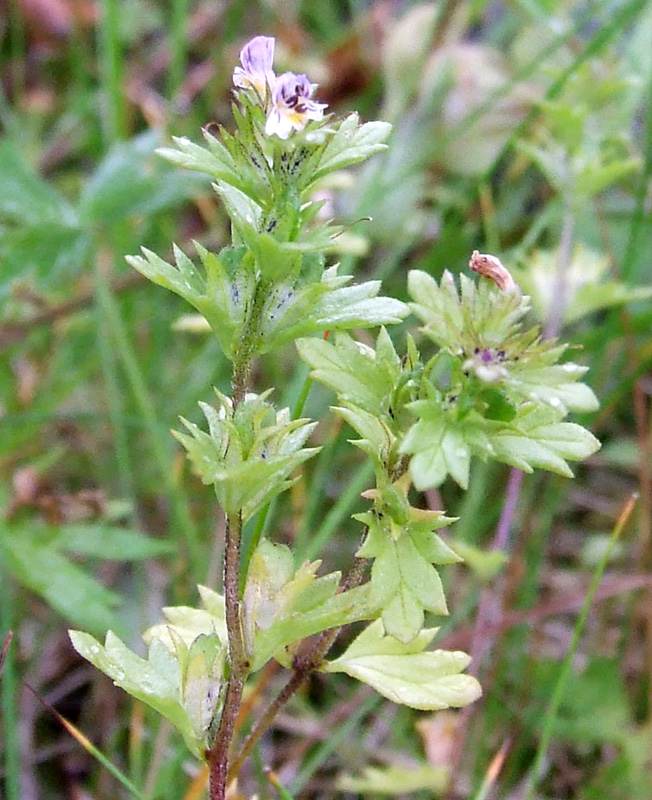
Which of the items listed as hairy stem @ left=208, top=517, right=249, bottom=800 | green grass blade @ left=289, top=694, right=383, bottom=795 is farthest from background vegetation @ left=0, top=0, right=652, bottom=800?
hairy stem @ left=208, top=517, right=249, bottom=800

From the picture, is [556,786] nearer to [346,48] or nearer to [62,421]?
[62,421]

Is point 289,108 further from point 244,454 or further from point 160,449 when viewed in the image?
point 160,449

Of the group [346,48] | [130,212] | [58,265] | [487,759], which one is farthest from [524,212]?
[487,759]

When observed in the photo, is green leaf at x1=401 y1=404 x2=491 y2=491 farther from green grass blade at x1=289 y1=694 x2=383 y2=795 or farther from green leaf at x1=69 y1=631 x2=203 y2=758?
green grass blade at x1=289 y1=694 x2=383 y2=795

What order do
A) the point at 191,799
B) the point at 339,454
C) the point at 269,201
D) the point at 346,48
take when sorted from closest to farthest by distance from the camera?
the point at 269,201, the point at 191,799, the point at 339,454, the point at 346,48

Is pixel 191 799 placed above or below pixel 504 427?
below

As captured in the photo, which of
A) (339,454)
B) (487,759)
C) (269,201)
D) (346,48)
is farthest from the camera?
(346,48)
